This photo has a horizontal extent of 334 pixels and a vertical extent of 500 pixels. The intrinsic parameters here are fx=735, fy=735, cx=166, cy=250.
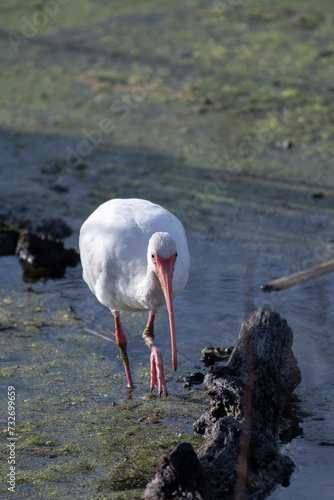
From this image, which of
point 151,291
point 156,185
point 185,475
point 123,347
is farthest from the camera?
point 156,185

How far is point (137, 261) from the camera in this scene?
4.06 metres

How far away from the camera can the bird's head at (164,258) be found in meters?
3.75

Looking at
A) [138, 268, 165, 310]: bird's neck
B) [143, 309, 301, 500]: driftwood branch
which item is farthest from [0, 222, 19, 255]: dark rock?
[143, 309, 301, 500]: driftwood branch

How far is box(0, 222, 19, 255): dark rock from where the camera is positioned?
5.84 metres

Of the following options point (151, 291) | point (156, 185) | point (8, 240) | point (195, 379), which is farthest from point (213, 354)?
point (156, 185)

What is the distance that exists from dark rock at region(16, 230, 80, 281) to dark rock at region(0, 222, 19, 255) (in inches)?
8.9

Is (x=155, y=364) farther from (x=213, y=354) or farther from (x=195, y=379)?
(x=213, y=354)

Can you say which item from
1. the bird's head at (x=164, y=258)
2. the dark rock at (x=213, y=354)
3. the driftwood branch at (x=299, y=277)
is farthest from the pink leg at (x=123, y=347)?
the driftwood branch at (x=299, y=277)

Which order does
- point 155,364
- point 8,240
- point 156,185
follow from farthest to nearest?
point 156,185 → point 8,240 → point 155,364

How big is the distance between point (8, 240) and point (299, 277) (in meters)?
2.32

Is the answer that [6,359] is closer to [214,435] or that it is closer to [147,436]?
[147,436]

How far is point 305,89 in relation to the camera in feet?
25.6

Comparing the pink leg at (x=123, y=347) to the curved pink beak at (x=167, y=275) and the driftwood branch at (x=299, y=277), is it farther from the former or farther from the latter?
the driftwood branch at (x=299, y=277)

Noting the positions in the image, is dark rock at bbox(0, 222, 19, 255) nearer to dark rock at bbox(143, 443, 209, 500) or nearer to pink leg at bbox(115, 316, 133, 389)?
pink leg at bbox(115, 316, 133, 389)
